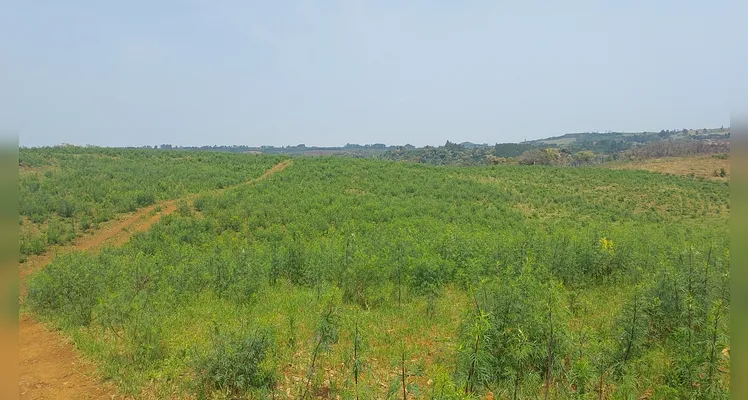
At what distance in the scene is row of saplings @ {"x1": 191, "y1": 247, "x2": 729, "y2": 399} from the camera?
4711 millimetres

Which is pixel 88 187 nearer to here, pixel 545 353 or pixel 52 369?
pixel 52 369

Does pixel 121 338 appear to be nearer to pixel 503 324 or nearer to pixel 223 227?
pixel 503 324

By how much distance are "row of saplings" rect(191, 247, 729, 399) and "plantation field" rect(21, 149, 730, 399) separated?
3cm

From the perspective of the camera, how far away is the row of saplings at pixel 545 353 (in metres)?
4.71

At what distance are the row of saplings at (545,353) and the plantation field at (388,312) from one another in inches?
1.1

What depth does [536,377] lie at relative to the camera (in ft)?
17.0

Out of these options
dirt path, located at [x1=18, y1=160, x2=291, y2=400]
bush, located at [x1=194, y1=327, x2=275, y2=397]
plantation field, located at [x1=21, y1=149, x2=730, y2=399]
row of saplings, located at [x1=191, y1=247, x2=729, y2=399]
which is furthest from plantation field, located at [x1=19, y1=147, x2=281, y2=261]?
row of saplings, located at [x1=191, y1=247, x2=729, y2=399]

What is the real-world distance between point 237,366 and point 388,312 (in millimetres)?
3905

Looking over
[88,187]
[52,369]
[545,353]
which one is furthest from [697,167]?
[88,187]

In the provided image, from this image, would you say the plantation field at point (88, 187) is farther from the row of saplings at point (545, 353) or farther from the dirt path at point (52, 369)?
the row of saplings at point (545, 353)

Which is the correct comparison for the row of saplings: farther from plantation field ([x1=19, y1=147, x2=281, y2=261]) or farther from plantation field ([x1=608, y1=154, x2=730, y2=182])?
plantation field ([x1=608, y1=154, x2=730, y2=182])

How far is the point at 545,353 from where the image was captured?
17.7 feet

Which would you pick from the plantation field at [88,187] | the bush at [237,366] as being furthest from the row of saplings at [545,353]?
the plantation field at [88,187]

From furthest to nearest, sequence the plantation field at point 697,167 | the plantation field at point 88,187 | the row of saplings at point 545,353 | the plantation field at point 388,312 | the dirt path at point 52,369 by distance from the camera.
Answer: the plantation field at point 697,167 → the plantation field at point 88,187 → the dirt path at point 52,369 → the plantation field at point 388,312 → the row of saplings at point 545,353
